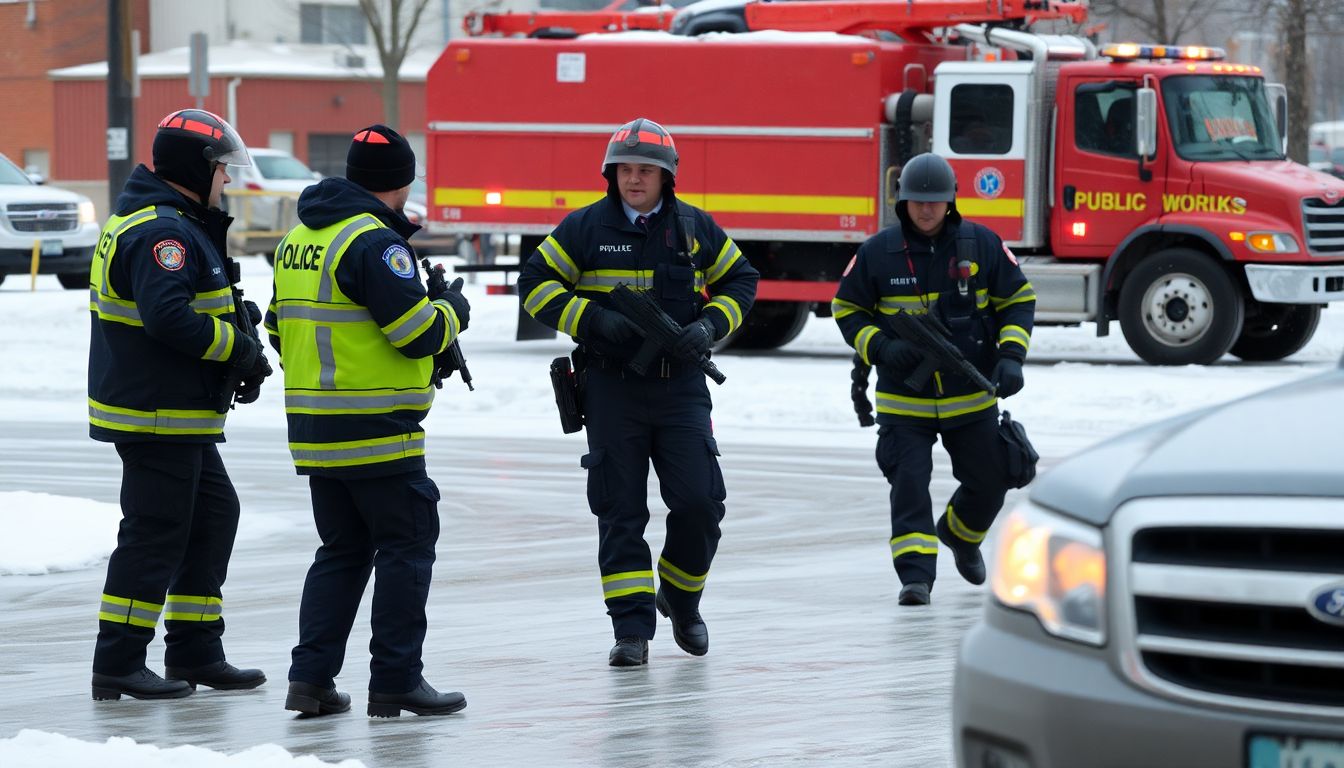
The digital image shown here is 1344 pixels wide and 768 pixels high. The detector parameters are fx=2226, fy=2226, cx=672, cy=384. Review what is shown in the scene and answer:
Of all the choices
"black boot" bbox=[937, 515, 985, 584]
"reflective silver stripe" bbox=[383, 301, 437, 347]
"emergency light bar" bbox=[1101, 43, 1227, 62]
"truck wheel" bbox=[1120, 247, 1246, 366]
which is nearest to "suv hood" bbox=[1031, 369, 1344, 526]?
"reflective silver stripe" bbox=[383, 301, 437, 347]

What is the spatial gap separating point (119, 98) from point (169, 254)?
700 inches

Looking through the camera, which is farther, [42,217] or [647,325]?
[42,217]

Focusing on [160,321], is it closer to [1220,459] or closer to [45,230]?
[1220,459]

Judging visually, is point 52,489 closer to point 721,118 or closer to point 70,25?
point 721,118

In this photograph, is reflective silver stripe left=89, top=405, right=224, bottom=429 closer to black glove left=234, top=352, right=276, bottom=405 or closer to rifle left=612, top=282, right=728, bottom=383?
black glove left=234, top=352, right=276, bottom=405

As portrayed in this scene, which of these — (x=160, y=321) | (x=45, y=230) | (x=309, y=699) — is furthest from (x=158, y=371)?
(x=45, y=230)

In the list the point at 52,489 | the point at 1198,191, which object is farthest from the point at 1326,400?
the point at 1198,191

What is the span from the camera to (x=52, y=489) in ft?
40.1

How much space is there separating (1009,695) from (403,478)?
9.22 ft

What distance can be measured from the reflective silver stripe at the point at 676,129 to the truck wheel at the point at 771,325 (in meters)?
1.76

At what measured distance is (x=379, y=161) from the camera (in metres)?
6.34

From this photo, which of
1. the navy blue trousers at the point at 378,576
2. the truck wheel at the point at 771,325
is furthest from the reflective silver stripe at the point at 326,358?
the truck wheel at the point at 771,325

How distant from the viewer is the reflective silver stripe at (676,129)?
20000 millimetres

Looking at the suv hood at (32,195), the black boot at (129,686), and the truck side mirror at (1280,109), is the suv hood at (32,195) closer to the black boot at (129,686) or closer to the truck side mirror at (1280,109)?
the truck side mirror at (1280,109)
